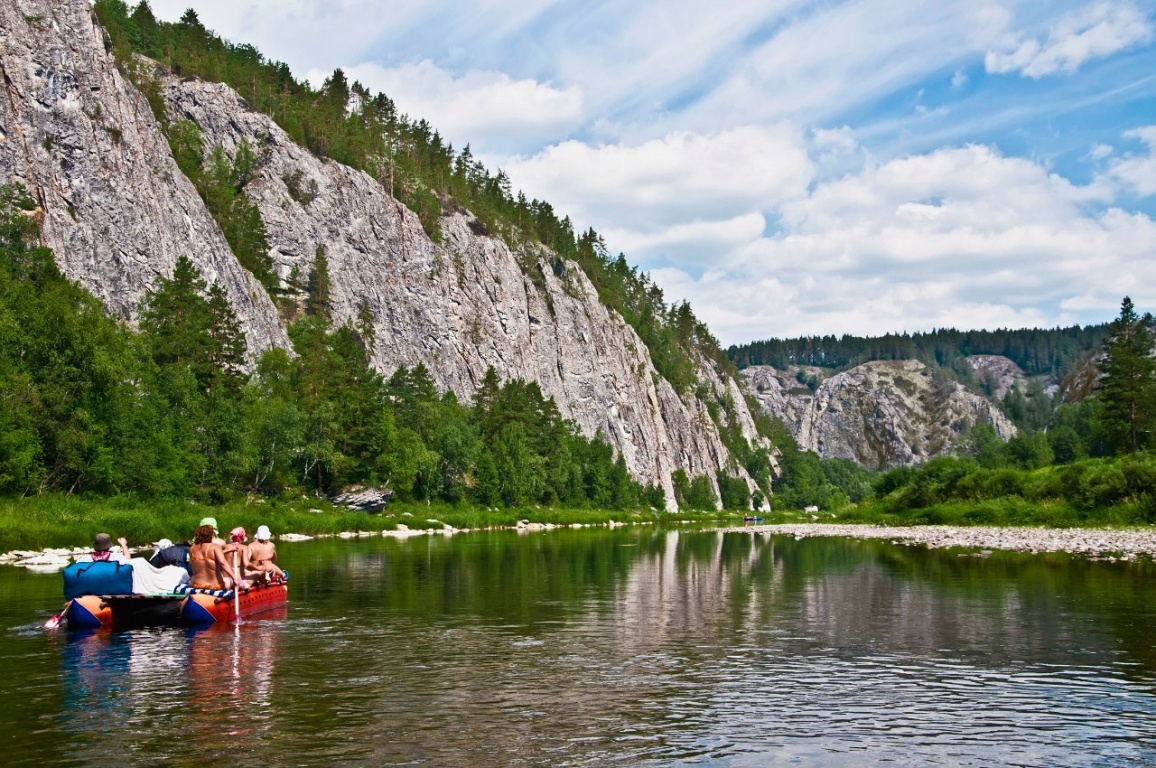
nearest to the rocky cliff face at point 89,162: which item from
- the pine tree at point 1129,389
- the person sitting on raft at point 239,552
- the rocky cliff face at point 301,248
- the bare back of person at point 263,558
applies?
the rocky cliff face at point 301,248

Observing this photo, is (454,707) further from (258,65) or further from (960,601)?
(258,65)

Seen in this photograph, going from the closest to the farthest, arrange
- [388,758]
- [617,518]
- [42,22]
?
[388,758] < [42,22] < [617,518]

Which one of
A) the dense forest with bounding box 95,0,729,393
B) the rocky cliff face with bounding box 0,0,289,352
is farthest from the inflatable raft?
the dense forest with bounding box 95,0,729,393

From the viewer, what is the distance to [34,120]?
88812 mm

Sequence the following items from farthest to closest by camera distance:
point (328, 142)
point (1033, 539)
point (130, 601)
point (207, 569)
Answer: point (328, 142), point (1033, 539), point (207, 569), point (130, 601)

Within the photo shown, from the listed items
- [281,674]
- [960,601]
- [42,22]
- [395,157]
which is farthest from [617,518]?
[281,674]

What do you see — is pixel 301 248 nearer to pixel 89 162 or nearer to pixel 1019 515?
pixel 89 162

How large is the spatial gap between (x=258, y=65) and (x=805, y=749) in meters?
161

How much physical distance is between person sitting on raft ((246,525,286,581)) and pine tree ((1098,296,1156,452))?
82689 mm

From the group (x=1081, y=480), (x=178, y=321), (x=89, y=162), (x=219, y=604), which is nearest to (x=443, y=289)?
(x=89, y=162)

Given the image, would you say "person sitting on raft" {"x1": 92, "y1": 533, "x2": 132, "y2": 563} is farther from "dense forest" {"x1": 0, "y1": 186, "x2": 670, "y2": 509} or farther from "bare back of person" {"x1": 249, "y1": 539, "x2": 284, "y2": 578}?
"dense forest" {"x1": 0, "y1": 186, "x2": 670, "y2": 509}

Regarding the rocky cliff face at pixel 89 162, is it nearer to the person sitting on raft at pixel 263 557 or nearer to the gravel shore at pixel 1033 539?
the person sitting on raft at pixel 263 557

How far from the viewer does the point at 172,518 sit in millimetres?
56844

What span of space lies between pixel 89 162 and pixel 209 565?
268 ft
